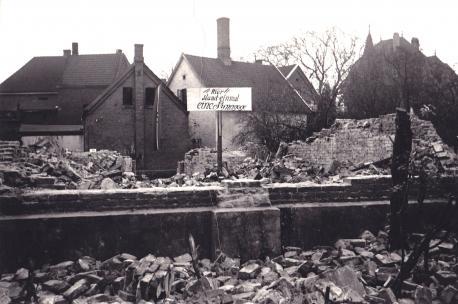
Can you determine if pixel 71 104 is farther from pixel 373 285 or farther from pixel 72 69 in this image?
pixel 373 285

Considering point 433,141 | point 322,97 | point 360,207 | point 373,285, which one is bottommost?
point 373,285

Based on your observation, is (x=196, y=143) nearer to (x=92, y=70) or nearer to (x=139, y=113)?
(x=139, y=113)

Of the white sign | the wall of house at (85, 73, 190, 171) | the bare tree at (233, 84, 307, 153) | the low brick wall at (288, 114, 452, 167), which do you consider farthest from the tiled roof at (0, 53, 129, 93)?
the white sign

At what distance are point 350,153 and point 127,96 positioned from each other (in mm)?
16702

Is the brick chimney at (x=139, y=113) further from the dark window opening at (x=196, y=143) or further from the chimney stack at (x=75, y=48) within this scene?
the chimney stack at (x=75, y=48)

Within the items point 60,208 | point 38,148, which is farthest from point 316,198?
point 38,148

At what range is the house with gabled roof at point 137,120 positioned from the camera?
87.6 feet

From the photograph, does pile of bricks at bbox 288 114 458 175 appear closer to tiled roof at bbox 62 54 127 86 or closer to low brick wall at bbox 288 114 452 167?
low brick wall at bbox 288 114 452 167

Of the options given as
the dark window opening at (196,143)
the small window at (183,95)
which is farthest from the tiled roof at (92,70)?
the dark window opening at (196,143)

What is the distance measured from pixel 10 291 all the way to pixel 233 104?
4.46 meters

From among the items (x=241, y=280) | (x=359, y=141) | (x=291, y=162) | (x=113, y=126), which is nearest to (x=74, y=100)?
(x=113, y=126)

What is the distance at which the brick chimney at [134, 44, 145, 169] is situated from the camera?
26.9 meters

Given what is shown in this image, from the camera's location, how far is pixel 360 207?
6.14 meters

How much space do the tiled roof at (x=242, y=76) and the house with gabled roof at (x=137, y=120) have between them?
3.53m
